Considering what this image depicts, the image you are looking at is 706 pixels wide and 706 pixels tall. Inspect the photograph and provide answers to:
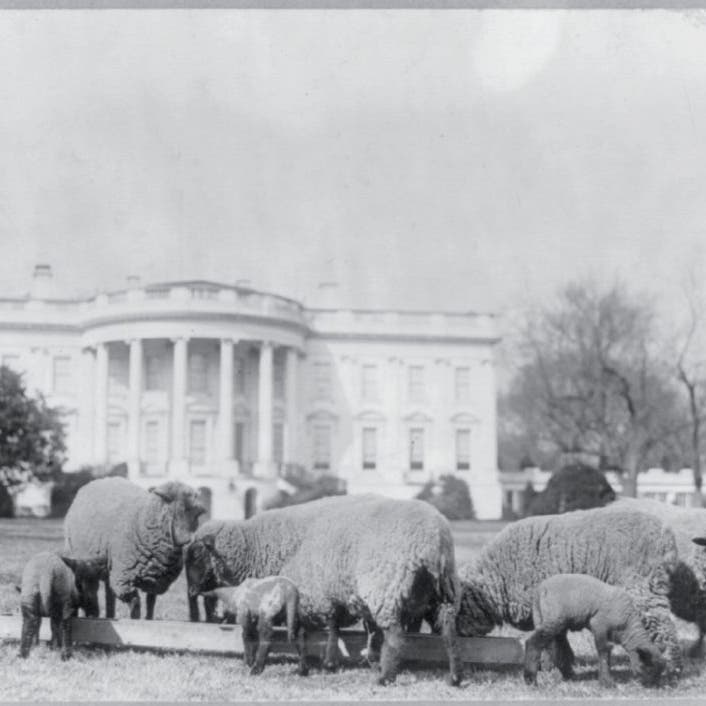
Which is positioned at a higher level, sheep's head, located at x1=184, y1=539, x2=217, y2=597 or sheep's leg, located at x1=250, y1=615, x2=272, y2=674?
sheep's head, located at x1=184, y1=539, x2=217, y2=597

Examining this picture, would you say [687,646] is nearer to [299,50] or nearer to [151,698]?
[151,698]

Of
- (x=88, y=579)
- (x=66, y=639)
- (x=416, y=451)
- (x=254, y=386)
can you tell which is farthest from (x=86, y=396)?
(x=66, y=639)

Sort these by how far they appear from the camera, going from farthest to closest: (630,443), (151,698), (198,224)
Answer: (630,443)
(198,224)
(151,698)

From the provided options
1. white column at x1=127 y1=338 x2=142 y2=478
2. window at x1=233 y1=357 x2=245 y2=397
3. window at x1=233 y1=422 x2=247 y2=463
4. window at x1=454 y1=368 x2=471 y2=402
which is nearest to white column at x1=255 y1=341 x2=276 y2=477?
window at x1=233 y1=422 x2=247 y2=463

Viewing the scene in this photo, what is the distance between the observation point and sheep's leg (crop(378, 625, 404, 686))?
803cm

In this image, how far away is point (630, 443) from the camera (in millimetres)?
39062

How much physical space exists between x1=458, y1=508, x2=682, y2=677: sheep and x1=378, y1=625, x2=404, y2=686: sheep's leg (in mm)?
849

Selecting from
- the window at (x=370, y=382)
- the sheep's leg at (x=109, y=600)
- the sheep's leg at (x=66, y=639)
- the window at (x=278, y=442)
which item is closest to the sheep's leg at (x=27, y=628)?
the sheep's leg at (x=66, y=639)

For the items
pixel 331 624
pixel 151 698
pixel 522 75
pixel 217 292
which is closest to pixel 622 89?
pixel 522 75

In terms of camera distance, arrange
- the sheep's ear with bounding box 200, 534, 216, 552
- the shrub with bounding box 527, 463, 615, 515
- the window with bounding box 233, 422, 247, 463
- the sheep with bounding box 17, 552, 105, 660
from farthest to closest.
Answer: the window with bounding box 233, 422, 247, 463
the shrub with bounding box 527, 463, 615, 515
the sheep's ear with bounding box 200, 534, 216, 552
the sheep with bounding box 17, 552, 105, 660

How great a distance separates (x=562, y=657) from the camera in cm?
827

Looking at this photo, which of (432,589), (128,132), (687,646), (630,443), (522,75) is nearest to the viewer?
(432,589)

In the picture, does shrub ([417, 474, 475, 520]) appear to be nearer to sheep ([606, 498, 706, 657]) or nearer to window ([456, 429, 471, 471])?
window ([456, 429, 471, 471])

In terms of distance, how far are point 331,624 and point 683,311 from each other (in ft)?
56.8
